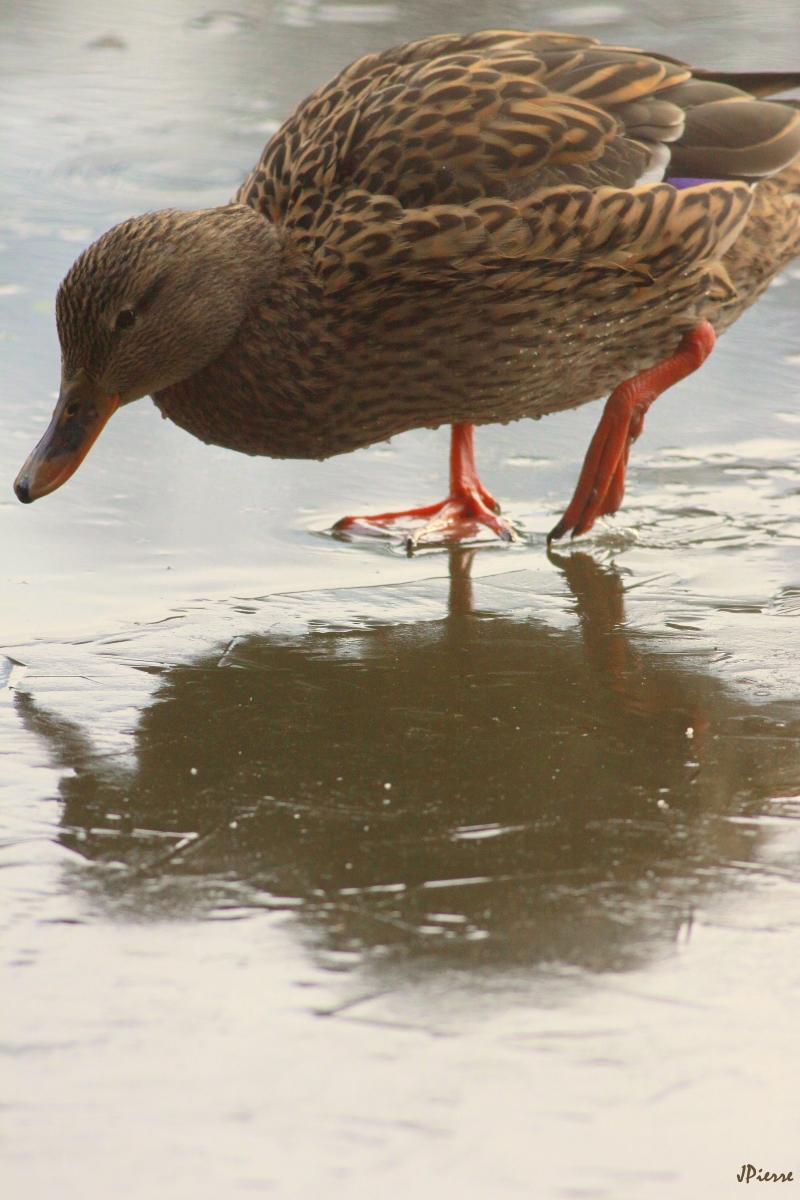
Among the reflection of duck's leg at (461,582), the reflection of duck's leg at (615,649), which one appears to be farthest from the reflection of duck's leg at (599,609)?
the reflection of duck's leg at (461,582)

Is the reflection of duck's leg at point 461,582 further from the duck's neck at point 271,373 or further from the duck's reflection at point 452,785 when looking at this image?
the duck's neck at point 271,373

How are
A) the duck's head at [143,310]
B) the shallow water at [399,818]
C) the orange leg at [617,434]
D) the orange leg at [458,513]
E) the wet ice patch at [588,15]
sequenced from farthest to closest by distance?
1. the wet ice patch at [588,15]
2. the orange leg at [458,513]
3. the orange leg at [617,434]
4. the duck's head at [143,310]
5. the shallow water at [399,818]

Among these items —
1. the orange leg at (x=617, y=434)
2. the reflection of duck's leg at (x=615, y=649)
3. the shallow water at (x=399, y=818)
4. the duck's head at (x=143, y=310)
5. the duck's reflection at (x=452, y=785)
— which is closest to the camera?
the shallow water at (x=399, y=818)

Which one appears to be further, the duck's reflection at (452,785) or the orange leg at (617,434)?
the orange leg at (617,434)

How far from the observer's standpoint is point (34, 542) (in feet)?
13.3

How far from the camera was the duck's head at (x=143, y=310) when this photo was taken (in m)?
3.61

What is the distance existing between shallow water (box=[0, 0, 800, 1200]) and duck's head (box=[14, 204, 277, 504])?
0.41 meters

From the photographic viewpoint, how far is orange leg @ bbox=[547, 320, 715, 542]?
4082 millimetres

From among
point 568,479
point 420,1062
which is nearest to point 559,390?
point 568,479

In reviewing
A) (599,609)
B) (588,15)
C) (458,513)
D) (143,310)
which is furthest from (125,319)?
(588,15)

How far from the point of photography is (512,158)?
3711mm

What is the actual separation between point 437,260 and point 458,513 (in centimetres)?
92

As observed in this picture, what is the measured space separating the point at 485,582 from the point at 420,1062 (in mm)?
2159

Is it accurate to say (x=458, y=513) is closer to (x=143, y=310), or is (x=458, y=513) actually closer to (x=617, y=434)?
(x=617, y=434)
